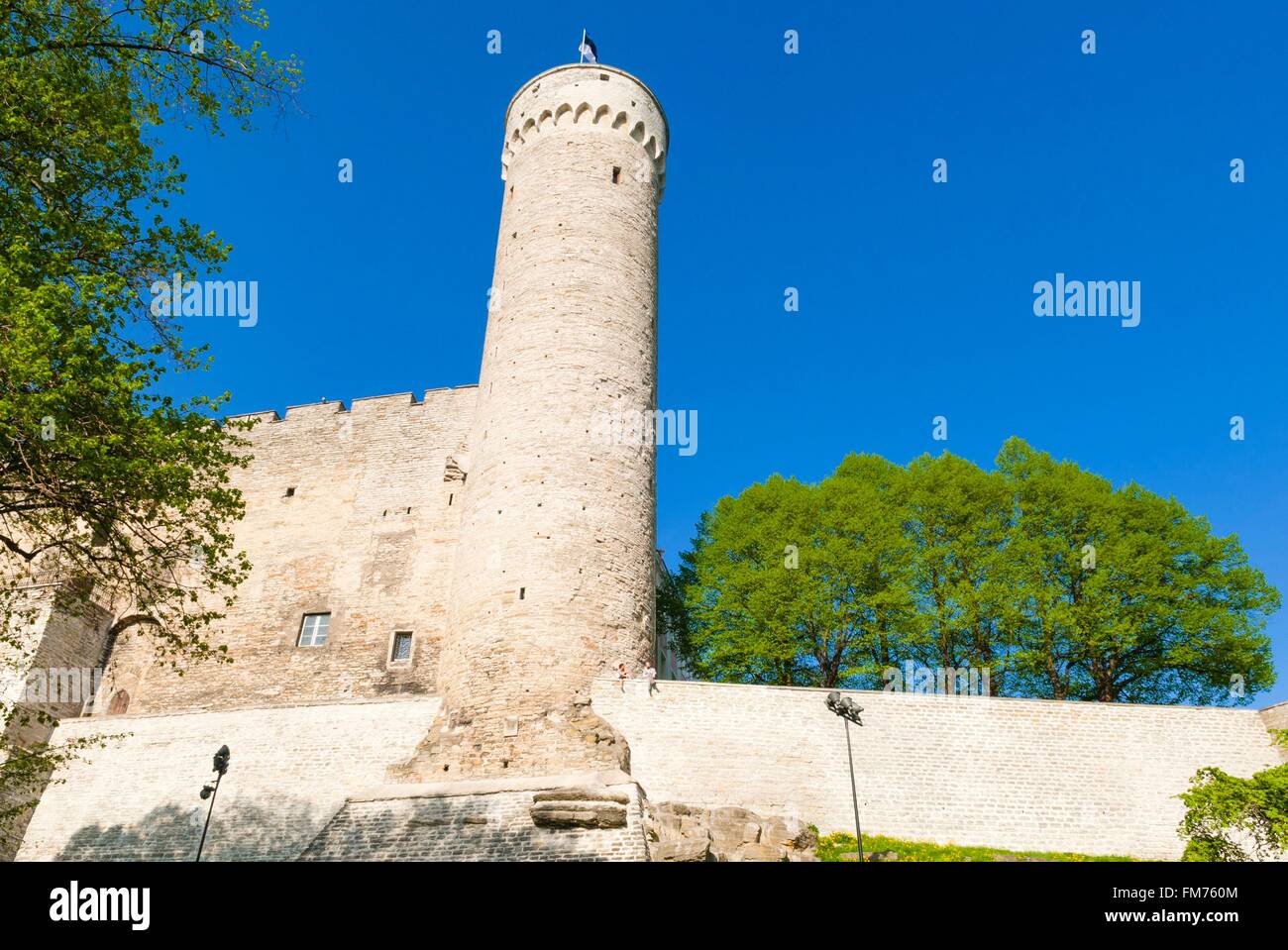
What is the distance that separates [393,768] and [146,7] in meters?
12.8

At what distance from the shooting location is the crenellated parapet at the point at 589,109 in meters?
23.9

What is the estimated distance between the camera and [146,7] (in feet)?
38.4

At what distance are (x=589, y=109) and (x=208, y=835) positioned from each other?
1951cm

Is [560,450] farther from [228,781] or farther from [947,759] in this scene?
[947,759]

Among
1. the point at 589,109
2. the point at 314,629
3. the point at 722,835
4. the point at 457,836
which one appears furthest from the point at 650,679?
the point at 589,109

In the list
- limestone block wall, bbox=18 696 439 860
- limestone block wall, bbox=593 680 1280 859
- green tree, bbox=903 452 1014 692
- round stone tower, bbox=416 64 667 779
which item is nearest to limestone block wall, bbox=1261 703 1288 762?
limestone block wall, bbox=593 680 1280 859

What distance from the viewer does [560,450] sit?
63.6 ft

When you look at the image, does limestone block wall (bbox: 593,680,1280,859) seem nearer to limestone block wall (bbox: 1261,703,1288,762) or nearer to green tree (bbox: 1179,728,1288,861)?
limestone block wall (bbox: 1261,703,1288,762)

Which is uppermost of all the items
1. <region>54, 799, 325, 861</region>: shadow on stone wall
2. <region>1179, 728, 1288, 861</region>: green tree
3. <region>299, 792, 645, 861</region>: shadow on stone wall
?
<region>1179, 728, 1288, 861</region>: green tree

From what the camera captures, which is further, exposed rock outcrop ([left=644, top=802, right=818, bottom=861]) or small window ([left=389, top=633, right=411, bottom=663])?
small window ([left=389, top=633, right=411, bottom=663])

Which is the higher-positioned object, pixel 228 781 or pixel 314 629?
pixel 314 629

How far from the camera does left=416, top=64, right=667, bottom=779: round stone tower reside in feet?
54.3

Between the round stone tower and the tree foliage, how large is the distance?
242 inches

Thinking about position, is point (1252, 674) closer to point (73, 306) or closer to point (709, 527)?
point (709, 527)
